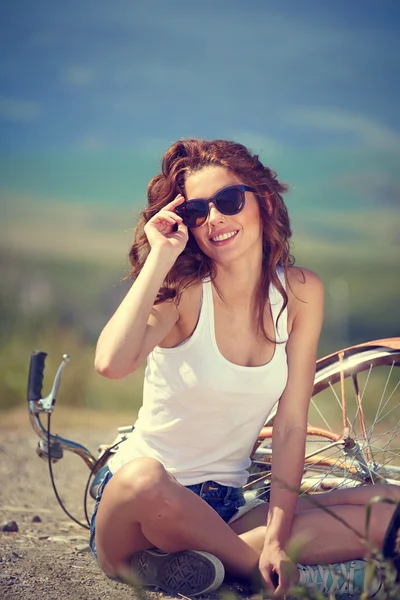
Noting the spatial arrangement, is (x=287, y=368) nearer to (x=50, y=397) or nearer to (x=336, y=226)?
(x=50, y=397)

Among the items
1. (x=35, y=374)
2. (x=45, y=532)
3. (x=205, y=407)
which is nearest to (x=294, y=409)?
(x=205, y=407)

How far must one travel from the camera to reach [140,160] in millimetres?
6574

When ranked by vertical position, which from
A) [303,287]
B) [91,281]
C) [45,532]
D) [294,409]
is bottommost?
[45,532]

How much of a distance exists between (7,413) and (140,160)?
2306 mm

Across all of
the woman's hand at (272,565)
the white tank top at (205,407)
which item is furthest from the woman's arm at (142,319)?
the woman's hand at (272,565)

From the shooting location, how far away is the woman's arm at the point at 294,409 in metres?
2.13

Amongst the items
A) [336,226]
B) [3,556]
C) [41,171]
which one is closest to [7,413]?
[41,171]

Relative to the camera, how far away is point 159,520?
2047mm

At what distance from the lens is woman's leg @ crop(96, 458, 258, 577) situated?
2.03 meters

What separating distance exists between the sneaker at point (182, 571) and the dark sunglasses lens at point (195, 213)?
3.01 feet

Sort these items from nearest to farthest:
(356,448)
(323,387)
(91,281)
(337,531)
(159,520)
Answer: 1. (159,520)
2. (337,531)
3. (356,448)
4. (323,387)
5. (91,281)

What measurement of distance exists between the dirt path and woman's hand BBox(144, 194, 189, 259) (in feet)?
3.09

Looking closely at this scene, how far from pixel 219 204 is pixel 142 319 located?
1.38 ft

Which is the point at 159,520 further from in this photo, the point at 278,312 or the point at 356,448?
the point at 356,448
